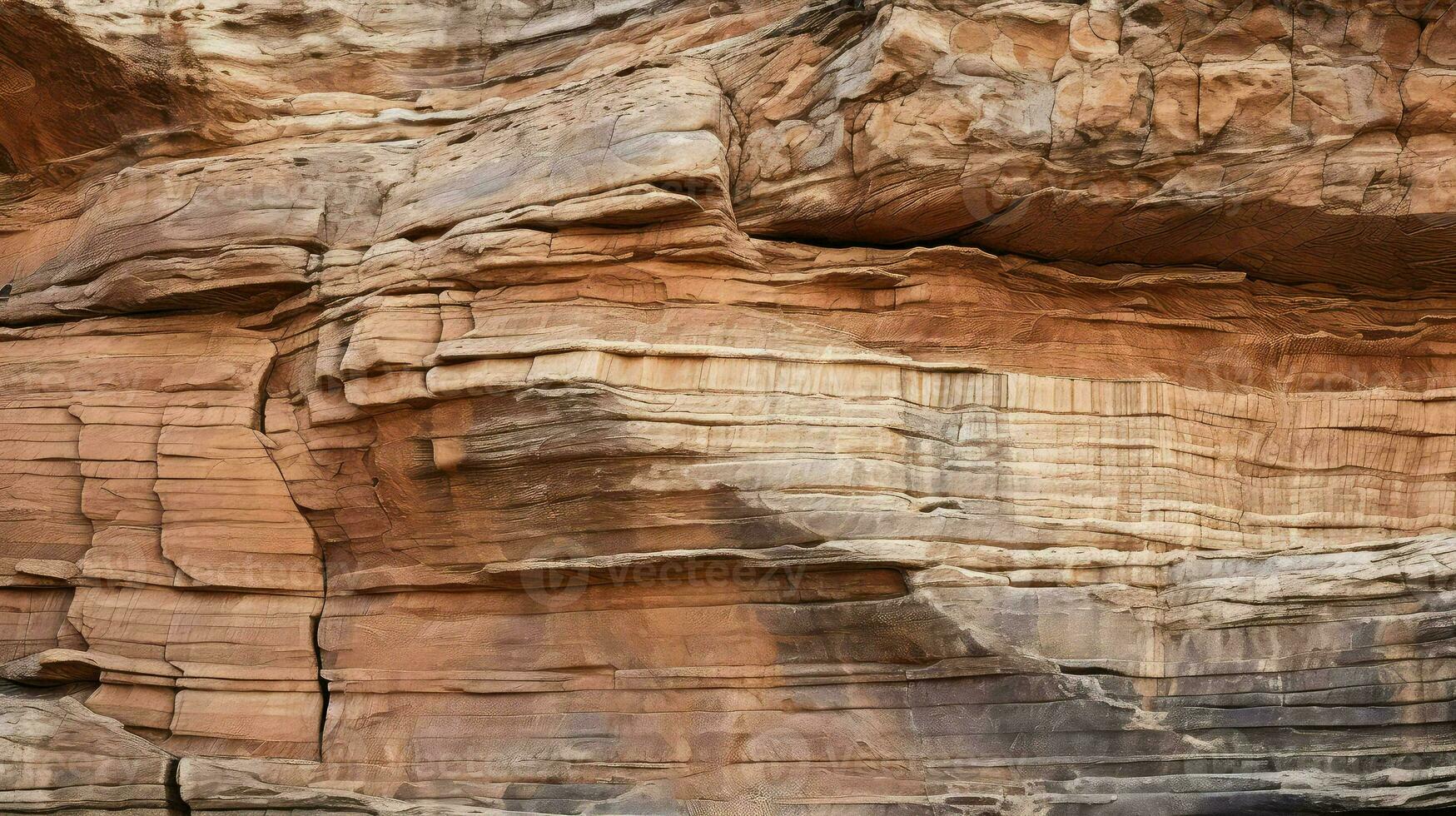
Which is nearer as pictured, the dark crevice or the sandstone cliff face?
the sandstone cliff face

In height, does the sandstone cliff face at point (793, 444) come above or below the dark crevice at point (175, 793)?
above

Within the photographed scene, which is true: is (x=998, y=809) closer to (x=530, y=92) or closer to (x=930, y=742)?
(x=930, y=742)

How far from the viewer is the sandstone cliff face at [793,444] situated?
20.8ft

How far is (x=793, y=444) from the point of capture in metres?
6.79

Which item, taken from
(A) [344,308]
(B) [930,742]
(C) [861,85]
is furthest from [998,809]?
(A) [344,308]

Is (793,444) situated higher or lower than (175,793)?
higher

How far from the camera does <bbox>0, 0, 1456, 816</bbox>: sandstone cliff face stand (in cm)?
634

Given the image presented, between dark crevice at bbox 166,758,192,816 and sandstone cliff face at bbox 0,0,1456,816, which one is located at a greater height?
sandstone cliff face at bbox 0,0,1456,816

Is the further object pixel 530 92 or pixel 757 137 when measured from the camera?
pixel 530 92

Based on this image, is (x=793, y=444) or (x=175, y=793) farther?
(x=175, y=793)

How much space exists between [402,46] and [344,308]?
3102mm

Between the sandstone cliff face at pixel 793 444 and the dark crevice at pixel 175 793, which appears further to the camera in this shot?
the dark crevice at pixel 175 793

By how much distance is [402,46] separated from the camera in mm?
9719

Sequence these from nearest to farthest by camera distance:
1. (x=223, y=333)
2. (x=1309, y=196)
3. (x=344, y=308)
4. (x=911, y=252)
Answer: (x=1309, y=196), (x=911, y=252), (x=344, y=308), (x=223, y=333)
